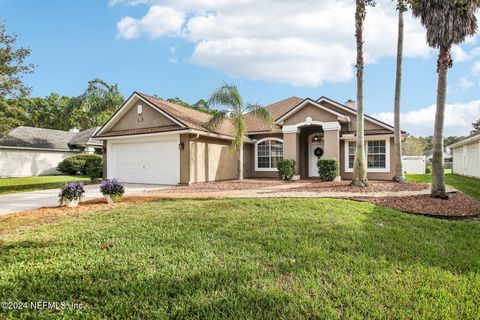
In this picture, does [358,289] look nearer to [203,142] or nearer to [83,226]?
[83,226]

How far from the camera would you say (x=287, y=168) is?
17.6 meters

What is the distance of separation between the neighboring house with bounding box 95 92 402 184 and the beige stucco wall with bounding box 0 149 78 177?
1311 cm

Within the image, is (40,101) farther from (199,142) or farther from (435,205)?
(435,205)

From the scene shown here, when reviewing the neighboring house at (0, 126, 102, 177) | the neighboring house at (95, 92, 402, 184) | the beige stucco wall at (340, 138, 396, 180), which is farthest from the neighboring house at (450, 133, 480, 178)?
Result: the neighboring house at (0, 126, 102, 177)

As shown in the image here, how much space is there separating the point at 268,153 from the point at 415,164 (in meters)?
20.2

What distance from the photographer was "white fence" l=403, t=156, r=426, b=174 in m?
30.9

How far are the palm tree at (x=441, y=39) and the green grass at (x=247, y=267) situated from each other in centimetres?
365

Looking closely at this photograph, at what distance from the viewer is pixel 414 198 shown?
9.75 metres

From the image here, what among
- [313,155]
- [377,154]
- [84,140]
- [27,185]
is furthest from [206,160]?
[84,140]

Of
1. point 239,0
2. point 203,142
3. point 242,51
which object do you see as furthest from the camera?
point 242,51

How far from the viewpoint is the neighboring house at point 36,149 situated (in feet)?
83.4

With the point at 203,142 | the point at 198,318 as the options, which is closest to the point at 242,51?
the point at 203,142

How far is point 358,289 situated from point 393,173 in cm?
1591

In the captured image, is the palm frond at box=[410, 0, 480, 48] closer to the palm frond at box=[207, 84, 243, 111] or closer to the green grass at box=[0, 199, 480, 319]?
the green grass at box=[0, 199, 480, 319]
